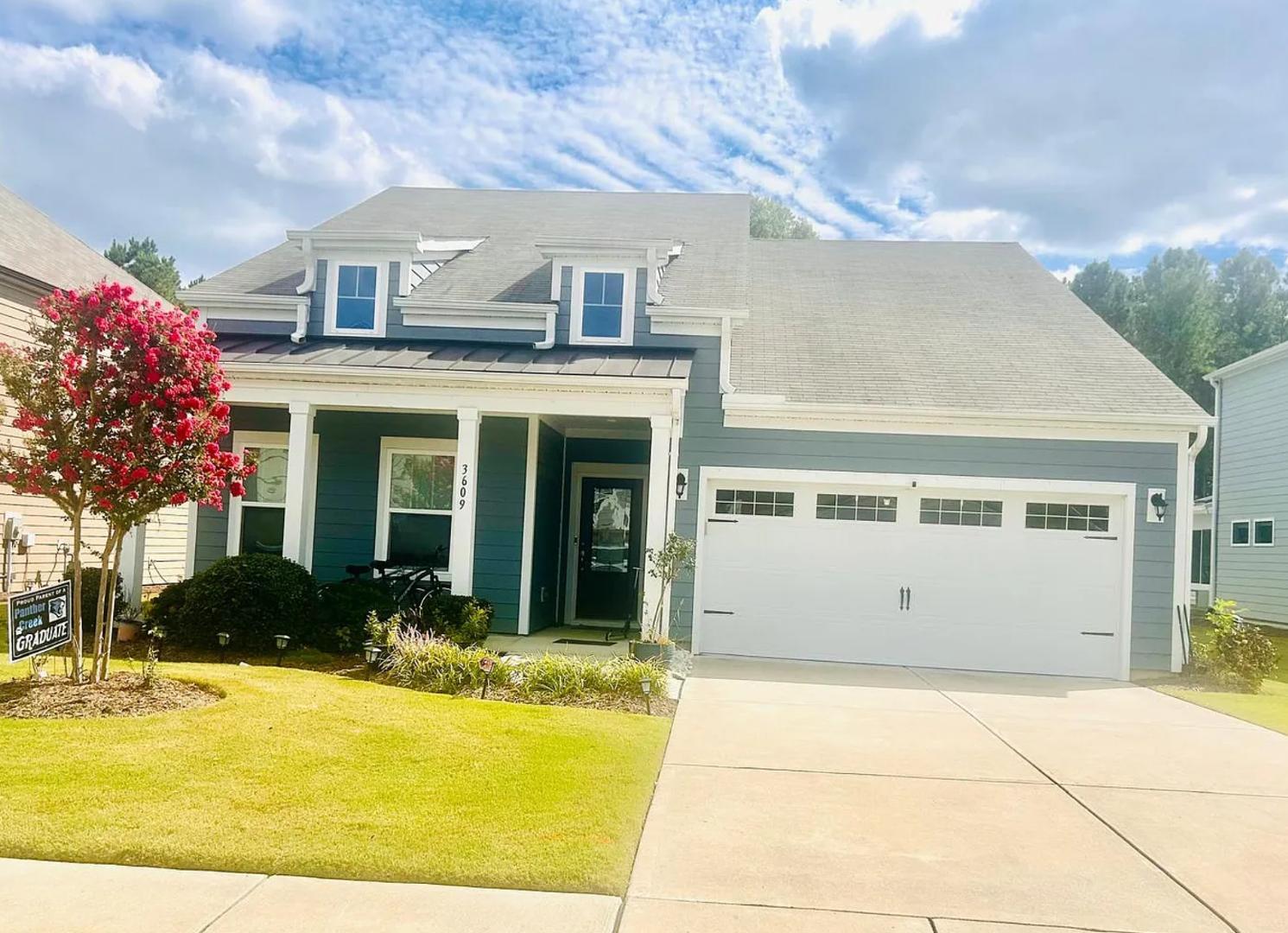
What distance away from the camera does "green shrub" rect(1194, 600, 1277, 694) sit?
1041 centimetres

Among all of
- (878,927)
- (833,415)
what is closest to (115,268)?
(833,415)

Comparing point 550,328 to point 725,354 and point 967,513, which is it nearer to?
point 725,354

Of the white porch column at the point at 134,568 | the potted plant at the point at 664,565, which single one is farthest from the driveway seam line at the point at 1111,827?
the white porch column at the point at 134,568

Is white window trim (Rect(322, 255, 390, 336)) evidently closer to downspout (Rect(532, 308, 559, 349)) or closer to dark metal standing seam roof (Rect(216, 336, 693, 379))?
dark metal standing seam roof (Rect(216, 336, 693, 379))

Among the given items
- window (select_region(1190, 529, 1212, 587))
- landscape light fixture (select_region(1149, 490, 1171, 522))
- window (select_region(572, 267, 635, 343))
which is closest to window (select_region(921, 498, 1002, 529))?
landscape light fixture (select_region(1149, 490, 1171, 522))

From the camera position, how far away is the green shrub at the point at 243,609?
367 inches

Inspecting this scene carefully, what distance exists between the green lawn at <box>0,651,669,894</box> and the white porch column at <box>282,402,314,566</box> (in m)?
3.62

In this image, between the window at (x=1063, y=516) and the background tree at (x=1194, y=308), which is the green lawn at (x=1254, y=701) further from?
the background tree at (x=1194, y=308)

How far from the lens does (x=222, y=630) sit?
929cm

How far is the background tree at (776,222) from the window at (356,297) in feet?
87.2

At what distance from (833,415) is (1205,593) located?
15.7m

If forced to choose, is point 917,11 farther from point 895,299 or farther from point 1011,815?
point 1011,815

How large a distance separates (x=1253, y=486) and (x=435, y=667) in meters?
18.2

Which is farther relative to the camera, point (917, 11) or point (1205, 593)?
point (1205, 593)
